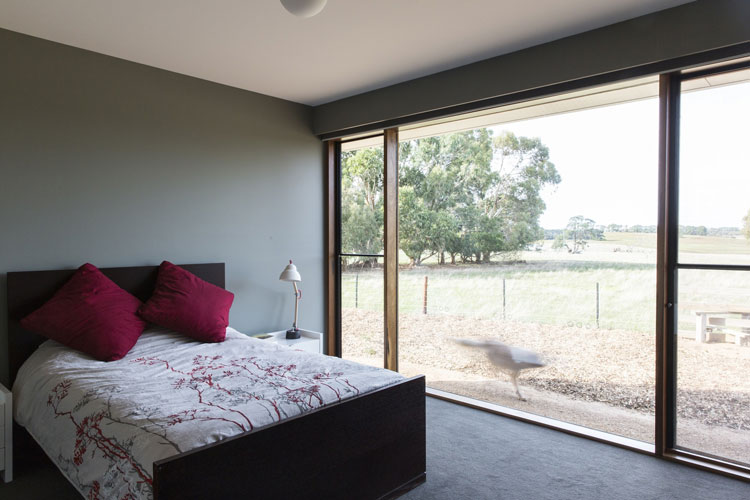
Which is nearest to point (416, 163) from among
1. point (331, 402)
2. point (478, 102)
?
point (478, 102)

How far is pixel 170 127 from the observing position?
3682 mm

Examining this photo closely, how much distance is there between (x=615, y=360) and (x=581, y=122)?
1.73m

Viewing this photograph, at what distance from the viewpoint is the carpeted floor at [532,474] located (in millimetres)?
2443

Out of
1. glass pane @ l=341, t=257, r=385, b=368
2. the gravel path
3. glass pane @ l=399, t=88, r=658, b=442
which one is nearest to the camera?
the gravel path

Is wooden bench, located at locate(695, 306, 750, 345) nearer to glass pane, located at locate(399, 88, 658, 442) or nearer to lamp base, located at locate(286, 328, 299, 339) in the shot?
glass pane, located at locate(399, 88, 658, 442)

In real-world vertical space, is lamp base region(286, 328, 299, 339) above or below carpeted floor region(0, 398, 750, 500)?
above

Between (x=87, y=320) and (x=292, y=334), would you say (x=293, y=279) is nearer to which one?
(x=292, y=334)

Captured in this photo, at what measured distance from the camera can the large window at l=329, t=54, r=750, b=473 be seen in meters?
2.70

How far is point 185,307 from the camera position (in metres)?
3.33

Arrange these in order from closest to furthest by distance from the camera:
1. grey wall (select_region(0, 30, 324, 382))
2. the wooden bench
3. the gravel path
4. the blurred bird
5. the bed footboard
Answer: the bed footboard < the wooden bench < the gravel path < grey wall (select_region(0, 30, 324, 382)) < the blurred bird

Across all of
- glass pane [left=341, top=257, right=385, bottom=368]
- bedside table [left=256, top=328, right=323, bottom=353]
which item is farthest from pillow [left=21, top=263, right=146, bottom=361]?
glass pane [left=341, top=257, right=385, bottom=368]

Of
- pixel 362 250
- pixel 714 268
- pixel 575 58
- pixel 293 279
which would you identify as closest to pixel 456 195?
pixel 362 250

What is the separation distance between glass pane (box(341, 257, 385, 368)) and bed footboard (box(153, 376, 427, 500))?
1865mm

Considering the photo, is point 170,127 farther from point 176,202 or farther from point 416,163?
point 416,163
